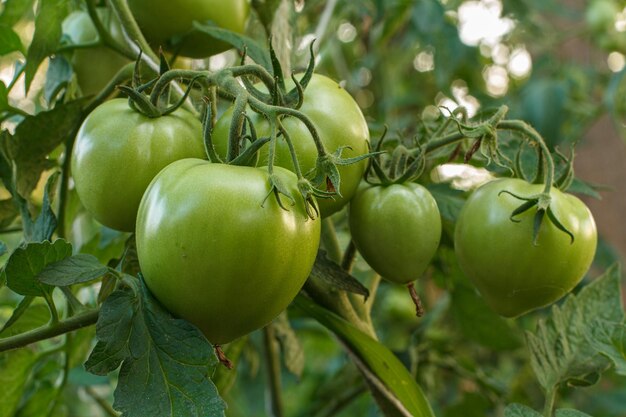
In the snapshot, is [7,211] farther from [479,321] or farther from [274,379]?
[479,321]

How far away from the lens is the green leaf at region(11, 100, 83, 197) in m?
0.59

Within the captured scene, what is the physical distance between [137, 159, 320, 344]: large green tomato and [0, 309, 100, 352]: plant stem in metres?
0.07

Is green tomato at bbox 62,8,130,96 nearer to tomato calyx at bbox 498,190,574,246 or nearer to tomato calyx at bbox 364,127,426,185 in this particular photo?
tomato calyx at bbox 364,127,426,185

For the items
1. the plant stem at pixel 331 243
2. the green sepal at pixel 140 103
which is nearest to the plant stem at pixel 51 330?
the green sepal at pixel 140 103

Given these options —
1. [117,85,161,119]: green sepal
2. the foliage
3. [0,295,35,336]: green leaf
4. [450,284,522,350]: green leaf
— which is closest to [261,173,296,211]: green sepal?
the foliage

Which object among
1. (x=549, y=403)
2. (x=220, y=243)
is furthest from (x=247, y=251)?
(x=549, y=403)

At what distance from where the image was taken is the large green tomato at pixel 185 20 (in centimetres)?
61

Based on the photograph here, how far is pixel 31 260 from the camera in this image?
18.2 inches

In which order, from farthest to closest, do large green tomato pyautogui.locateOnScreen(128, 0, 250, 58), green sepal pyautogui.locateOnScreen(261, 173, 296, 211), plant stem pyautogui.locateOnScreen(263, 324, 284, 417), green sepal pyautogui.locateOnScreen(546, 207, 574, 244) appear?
plant stem pyautogui.locateOnScreen(263, 324, 284, 417) → large green tomato pyautogui.locateOnScreen(128, 0, 250, 58) → green sepal pyautogui.locateOnScreen(546, 207, 574, 244) → green sepal pyautogui.locateOnScreen(261, 173, 296, 211)

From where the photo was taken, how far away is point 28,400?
730 mm

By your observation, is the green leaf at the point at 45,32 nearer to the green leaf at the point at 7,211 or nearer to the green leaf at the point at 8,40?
the green leaf at the point at 8,40

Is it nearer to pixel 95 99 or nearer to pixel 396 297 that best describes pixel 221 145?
pixel 95 99

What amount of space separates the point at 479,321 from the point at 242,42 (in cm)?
52

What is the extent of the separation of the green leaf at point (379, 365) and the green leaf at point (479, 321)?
1.08 feet
